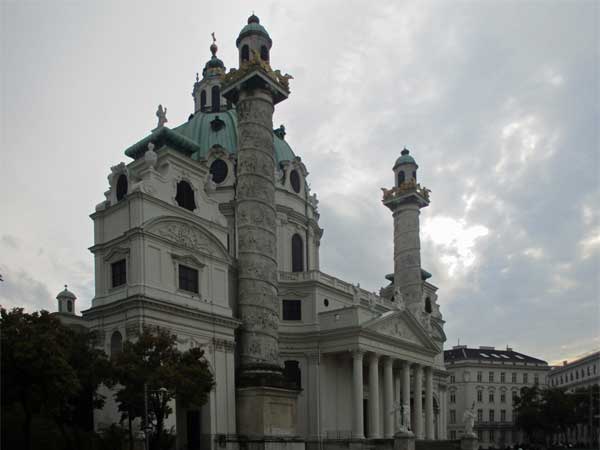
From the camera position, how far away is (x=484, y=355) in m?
109

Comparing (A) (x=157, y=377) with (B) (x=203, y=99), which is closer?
(A) (x=157, y=377)

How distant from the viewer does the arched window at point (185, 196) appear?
44.0 meters

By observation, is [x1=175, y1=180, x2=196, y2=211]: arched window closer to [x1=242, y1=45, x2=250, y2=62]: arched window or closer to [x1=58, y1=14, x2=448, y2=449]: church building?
[x1=58, y1=14, x2=448, y2=449]: church building

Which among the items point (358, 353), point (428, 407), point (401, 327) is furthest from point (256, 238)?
point (428, 407)

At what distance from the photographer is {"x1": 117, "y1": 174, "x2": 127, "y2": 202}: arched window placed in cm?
4353

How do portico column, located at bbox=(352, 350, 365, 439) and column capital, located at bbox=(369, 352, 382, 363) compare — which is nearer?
portico column, located at bbox=(352, 350, 365, 439)

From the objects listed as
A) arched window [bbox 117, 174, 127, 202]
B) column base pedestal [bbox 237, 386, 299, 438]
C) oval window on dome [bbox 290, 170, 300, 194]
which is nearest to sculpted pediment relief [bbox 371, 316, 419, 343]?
oval window on dome [bbox 290, 170, 300, 194]

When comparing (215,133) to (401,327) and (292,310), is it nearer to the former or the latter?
(292,310)

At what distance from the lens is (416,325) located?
60125 mm

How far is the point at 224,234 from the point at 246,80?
9.78 meters

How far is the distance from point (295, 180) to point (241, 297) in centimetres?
2174

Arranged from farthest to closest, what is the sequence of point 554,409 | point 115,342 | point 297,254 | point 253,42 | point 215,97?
point 554,409
point 215,97
point 297,254
point 253,42
point 115,342

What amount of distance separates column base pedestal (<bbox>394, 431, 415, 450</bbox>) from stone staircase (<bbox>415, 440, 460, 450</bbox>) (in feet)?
16.2

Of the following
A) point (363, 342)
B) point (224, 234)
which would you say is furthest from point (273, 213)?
point (363, 342)
